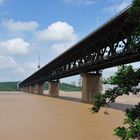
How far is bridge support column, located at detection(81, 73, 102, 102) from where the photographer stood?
79.5 meters

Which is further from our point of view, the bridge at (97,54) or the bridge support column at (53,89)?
the bridge support column at (53,89)

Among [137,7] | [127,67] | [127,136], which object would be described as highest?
[137,7]

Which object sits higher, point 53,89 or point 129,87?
point 53,89

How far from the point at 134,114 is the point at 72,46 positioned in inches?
2756

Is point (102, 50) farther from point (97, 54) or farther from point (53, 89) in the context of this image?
point (53, 89)

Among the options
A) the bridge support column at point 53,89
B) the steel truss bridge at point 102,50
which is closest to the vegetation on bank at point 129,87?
the steel truss bridge at point 102,50

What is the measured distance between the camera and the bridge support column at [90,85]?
79469mm

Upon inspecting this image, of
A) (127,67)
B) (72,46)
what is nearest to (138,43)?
(127,67)

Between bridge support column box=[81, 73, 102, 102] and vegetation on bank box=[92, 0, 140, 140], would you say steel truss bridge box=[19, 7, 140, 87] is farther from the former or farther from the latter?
vegetation on bank box=[92, 0, 140, 140]

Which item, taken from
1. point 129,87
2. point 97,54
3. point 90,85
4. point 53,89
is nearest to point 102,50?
point 97,54

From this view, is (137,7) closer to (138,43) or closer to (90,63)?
(138,43)

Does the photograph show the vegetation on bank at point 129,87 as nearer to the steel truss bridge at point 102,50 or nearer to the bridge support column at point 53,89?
the steel truss bridge at point 102,50

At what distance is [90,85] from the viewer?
263 ft

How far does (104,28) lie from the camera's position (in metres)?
54.8
